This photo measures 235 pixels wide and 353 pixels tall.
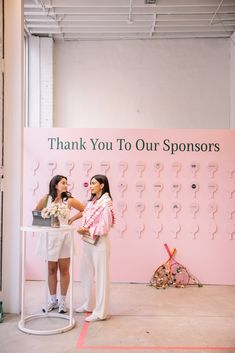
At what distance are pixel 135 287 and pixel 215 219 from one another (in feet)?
5.11

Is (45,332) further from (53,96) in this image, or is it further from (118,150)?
(53,96)

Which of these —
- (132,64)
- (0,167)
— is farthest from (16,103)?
(132,64)

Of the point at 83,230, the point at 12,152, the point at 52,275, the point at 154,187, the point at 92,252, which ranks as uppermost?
the point at 12,152

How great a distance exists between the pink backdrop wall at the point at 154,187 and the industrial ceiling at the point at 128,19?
2.37 metres

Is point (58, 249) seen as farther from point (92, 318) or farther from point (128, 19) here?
point (128, 19)

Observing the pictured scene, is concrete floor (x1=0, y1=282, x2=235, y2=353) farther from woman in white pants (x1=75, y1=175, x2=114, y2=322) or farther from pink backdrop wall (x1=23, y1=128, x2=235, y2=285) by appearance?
pink backdrop wall (x1=23, y1=128, x2=235, y2=285)

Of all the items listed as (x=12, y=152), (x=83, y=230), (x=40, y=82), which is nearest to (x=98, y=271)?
(x=83, y=230)

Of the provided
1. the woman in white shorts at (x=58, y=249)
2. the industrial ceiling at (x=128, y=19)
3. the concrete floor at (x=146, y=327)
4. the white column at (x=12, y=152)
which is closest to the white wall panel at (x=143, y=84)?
the industrial ceiling at (x=128, y=19)

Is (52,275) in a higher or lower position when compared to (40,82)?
lower

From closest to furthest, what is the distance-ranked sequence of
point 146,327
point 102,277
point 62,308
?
point 146,327 → point 102,277 → point 62,308

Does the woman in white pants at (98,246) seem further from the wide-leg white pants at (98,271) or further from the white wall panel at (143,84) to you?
the white wall panel at (143,84)

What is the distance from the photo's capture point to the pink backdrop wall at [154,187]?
605cm

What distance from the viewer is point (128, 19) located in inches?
290

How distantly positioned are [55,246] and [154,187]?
2148 mm
